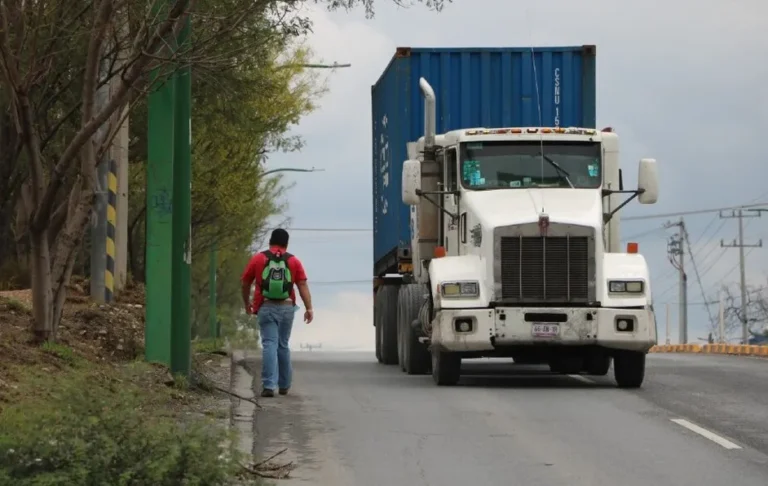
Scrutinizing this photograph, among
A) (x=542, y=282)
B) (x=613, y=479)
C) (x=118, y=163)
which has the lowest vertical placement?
(x=613, y=479)

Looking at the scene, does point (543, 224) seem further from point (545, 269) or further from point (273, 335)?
point (273, 335)

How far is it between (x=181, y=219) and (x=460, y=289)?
3676 millimetres

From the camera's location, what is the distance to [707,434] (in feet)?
44.5

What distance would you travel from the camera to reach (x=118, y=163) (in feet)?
92.1

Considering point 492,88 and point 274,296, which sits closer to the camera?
point 274,296

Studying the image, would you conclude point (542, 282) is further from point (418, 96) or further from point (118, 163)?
point (118, 163)

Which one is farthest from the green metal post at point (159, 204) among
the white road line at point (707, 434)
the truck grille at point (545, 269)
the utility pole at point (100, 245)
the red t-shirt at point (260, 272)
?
the utility pole at point (100, 245)

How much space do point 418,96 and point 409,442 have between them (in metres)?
10.4

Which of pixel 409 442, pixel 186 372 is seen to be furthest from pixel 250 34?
pixel 409 442

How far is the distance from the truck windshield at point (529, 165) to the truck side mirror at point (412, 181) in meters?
0.73

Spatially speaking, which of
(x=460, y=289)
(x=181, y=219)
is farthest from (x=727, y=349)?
(x=181, y=219)

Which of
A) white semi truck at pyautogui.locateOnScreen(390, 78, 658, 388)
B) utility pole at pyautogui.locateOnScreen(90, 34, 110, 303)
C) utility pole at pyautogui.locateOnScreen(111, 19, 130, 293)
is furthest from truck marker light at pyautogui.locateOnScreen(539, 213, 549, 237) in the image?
utility pole at pyautogui.locateOnScreen(111, 19, 130, 293)

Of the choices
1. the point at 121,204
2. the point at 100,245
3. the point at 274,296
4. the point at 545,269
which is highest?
the point at 121,204

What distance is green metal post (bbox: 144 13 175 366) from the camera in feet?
53.7
